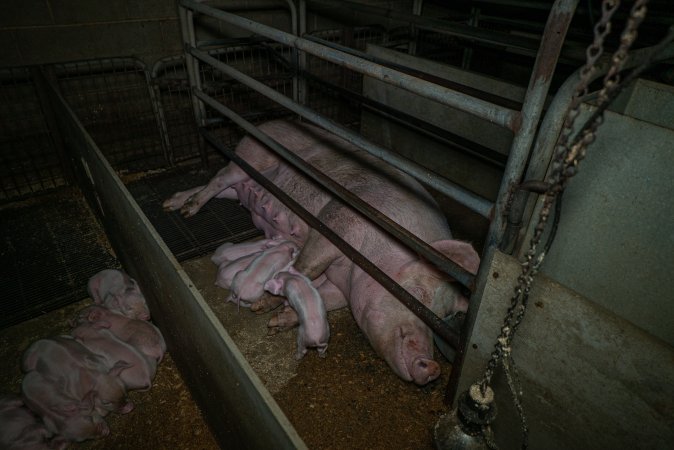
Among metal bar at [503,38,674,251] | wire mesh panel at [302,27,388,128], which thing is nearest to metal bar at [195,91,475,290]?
metal bar at [503,38,674,251]

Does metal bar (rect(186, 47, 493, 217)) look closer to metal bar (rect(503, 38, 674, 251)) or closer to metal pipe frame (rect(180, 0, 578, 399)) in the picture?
metal pipe frame (rect(180, 0, 578, 399))

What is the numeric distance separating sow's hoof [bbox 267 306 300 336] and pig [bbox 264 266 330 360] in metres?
0.14

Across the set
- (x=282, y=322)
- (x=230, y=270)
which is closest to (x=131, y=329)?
(x=230, y=270)

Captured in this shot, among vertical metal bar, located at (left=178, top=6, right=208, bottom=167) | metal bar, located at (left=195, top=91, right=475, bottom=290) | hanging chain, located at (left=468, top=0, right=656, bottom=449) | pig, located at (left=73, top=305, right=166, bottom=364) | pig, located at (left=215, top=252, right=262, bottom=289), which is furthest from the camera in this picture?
vertical metal bar, located at (left=178, top=6, right=208, bottom=167)

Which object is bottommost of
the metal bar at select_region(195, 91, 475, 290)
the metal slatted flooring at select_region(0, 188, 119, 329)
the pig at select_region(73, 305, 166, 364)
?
the metal slatted flooring at select_region(0, 188, 119, 329)

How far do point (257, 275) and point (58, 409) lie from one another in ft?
4.27

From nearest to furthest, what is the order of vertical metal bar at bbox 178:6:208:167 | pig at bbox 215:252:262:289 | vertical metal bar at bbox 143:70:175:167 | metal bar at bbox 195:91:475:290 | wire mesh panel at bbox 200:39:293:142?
metal bar at bbox 195:91:475:290
pig at bbox 215:252:262:289
vertical metal bar at bbox 178:6:208:167
vertical metal bar at bbox 143:70:175:167
wire mesh panel at bbox 200:39:293:142

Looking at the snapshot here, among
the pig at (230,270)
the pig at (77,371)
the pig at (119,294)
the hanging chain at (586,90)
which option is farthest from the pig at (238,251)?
the hanging chain at (586,90)

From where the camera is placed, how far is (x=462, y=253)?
2.19m

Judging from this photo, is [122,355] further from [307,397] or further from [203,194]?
[203,194]

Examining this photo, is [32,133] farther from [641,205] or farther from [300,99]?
[641,205]

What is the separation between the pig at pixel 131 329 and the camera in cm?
267

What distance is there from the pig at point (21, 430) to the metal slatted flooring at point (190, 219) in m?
1.42

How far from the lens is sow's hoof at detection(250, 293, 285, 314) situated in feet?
9.58
